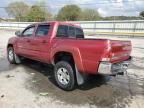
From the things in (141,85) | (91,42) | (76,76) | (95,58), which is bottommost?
(141,85)

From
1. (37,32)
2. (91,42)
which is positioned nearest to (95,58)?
(91,42)

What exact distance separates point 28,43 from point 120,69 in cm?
373

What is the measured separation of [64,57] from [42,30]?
1.47m

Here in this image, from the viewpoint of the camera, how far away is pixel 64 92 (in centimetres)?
562

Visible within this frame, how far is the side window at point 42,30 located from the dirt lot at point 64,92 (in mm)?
1509

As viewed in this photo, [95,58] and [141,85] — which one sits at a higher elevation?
[95,58]

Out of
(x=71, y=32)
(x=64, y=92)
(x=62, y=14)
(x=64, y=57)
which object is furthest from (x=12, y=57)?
(x=62, y=14)

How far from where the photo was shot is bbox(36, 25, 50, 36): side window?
659cm

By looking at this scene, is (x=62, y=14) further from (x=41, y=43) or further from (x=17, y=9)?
(x=41, y=43)

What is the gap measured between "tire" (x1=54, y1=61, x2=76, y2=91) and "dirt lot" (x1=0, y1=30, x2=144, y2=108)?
172 mm

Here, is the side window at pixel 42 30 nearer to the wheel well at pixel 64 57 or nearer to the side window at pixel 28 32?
the side window at pixel 28 32

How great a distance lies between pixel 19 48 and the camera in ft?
27.3

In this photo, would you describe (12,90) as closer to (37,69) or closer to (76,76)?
(76,76)

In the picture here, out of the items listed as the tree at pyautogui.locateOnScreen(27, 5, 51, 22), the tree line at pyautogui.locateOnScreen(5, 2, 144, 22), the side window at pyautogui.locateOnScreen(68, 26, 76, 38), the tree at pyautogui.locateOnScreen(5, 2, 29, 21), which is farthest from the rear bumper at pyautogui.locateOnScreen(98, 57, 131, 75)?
the tree at pyautogui.locateOnScreen(5, 2, 29, 21)
